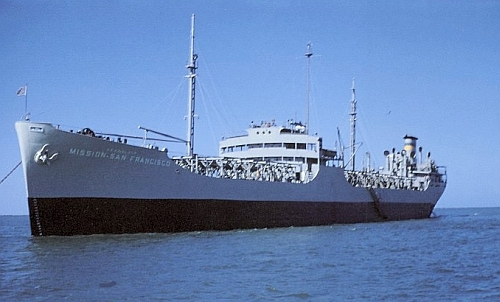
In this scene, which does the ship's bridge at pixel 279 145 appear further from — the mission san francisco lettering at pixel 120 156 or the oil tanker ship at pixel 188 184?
the mission san francisco lettering at pixel 120 156

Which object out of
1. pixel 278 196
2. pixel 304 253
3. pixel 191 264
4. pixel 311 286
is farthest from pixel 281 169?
pixel 311 286

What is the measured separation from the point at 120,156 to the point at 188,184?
3524mm

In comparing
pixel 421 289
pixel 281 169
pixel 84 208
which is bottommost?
pixel 421 289

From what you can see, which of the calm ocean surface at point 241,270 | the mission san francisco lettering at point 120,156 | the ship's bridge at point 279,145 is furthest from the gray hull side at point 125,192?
the ship's bridge at point 279,145

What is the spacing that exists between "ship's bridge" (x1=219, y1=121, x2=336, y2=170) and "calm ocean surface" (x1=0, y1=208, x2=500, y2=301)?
12075 mm

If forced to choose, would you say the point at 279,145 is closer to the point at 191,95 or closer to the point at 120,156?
the point at 191,95

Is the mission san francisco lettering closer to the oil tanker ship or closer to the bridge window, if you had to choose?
the oil tanker ship

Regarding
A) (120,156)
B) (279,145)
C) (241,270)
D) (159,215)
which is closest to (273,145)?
(279,145)

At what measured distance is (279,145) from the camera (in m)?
33.8

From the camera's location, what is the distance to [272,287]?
11617mm

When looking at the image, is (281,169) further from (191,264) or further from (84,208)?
(191,264)

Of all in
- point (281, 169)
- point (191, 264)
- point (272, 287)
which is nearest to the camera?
point (272, 287)

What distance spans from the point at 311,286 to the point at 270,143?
22.4m

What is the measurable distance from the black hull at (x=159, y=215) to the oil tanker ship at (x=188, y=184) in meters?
0.04
